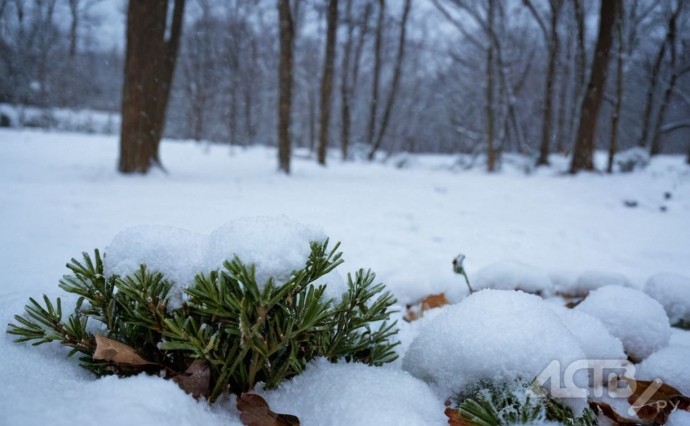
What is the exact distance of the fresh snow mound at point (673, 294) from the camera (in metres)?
1.78

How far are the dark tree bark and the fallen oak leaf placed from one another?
6.31 metres

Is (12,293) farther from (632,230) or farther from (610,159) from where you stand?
(610,159)

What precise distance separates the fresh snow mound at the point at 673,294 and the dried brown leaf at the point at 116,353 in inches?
86.2

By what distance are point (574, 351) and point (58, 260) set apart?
230 cm

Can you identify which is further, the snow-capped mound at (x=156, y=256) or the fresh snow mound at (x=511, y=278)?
the fresh snow mound at (x=511, y=278)

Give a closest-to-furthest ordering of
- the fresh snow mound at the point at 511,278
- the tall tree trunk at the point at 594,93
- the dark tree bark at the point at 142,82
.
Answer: the fresh snow mound at the point at 511,278 < the dark tree bark at the point at 142,82 < the tall tree trunk at the point at 594,93

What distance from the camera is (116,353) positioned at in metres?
0.76

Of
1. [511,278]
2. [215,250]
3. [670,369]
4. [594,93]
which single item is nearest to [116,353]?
[215,250]

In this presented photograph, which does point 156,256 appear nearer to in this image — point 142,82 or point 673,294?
point 673,294

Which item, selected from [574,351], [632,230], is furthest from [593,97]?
[574,351]

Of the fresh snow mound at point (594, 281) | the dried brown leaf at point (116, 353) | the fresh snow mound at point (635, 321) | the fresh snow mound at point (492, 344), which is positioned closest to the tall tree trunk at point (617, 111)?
the fresh snow mound at point (594, 281)

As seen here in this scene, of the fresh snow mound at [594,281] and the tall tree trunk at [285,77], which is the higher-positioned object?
the tall tree trunk at [285,77]

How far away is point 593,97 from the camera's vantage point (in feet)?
26.7

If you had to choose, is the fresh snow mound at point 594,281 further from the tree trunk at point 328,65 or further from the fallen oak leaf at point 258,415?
the tree trunk at point 328,65
